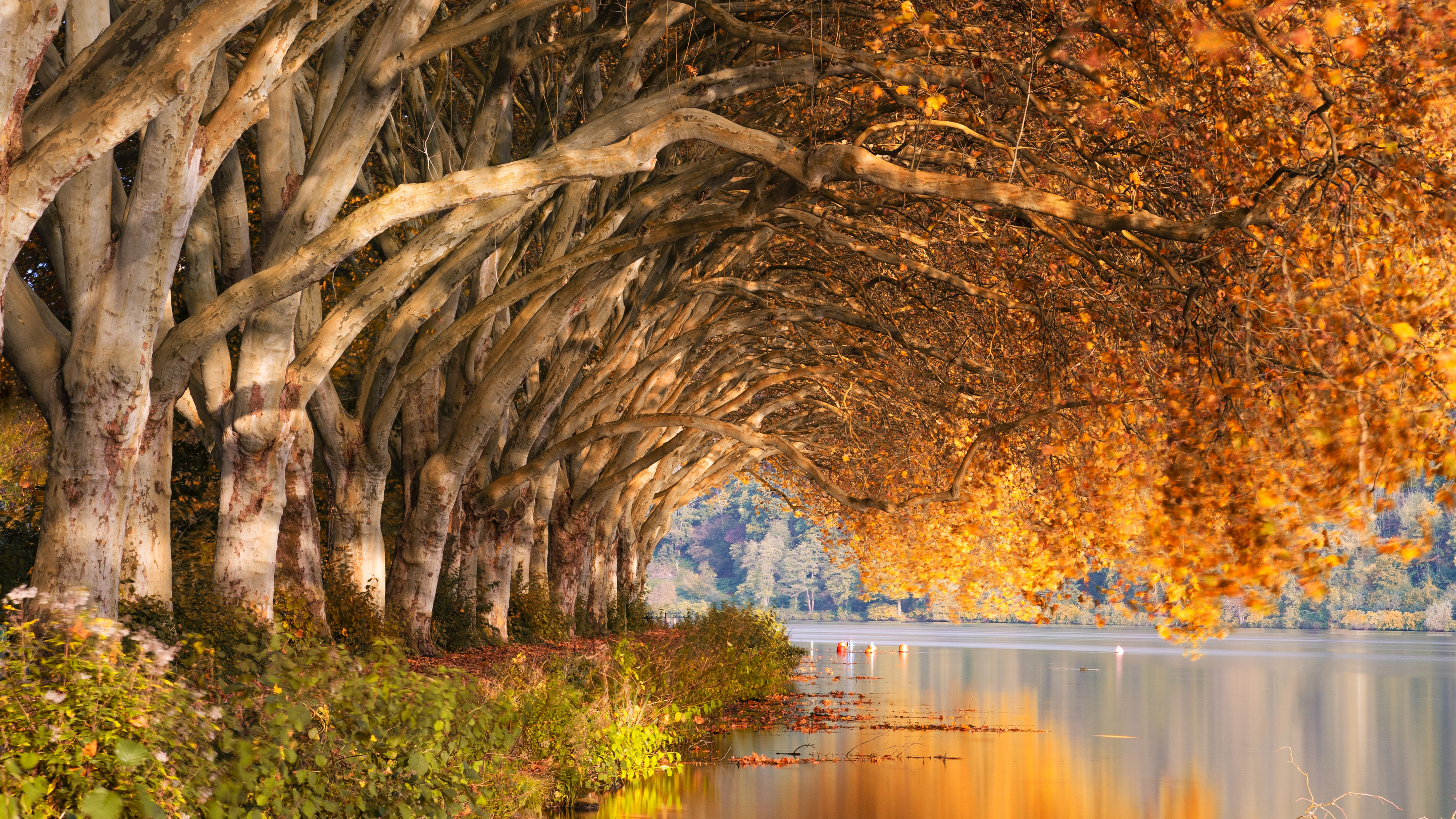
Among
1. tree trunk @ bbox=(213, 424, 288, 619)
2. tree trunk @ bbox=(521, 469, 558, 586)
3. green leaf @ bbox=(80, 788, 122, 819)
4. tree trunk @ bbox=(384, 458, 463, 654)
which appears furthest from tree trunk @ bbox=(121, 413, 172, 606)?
tree trunk @ bbox=(521, 469, 558, 586)

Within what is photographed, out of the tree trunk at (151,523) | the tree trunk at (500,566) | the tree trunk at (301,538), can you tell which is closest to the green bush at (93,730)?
the tree trunk at (151,523)

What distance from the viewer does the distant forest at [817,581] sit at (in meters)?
127

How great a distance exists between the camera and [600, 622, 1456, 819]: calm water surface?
14914 millimetres

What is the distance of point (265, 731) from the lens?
6.99 metres

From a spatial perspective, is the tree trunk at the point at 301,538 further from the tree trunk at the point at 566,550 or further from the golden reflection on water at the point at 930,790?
the tree trunk at the point at 566,550

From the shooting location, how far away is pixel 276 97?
11531 millimetres

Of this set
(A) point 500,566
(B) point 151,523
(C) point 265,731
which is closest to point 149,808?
(C) point 265,731

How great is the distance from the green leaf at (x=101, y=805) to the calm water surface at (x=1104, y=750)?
8286mm

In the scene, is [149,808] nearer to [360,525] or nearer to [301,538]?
[301,538]

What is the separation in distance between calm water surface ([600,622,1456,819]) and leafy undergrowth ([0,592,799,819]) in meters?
1.82

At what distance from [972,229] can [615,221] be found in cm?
420

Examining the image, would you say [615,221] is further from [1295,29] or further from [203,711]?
[203,711]

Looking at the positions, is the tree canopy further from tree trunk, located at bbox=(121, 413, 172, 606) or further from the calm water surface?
the calm water surface

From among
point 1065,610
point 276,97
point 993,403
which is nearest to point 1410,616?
point 1065,610
